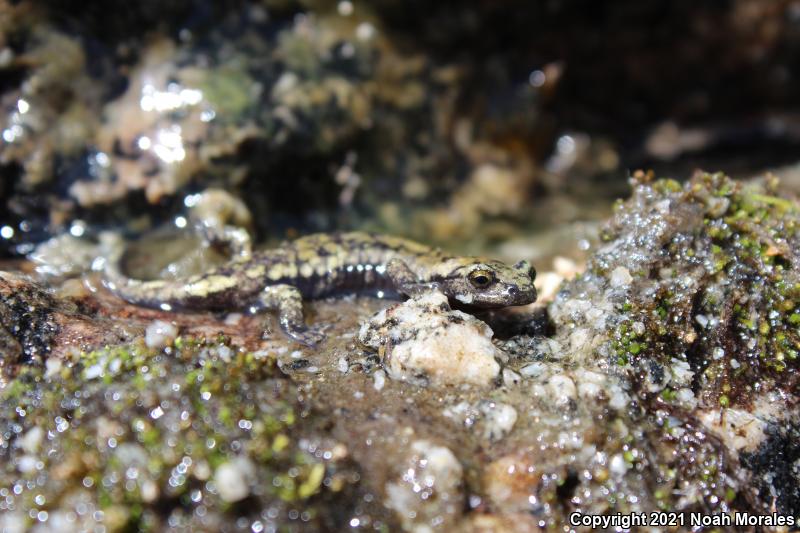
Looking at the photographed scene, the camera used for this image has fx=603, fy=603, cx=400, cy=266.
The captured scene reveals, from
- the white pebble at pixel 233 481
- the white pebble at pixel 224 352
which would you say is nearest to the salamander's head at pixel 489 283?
the white pebble at pixel 224 352

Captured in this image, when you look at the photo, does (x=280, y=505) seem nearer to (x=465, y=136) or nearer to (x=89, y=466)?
(x=89, y=466)

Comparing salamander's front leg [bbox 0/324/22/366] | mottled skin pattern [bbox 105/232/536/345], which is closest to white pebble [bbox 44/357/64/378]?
salamander's front leg [bbox 0/324/22/366]

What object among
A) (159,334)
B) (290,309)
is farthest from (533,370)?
(159,334)

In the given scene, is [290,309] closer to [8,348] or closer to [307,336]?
[307,336]

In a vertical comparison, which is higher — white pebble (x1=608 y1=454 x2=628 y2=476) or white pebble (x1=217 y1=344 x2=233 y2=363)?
white pebble (x1=217 y1=344 x2=233 y2=363)

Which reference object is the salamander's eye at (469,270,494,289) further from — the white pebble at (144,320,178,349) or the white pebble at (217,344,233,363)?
the white pebble at (144,320,178,349)

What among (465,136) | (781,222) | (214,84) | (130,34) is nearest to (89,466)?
(214,84)

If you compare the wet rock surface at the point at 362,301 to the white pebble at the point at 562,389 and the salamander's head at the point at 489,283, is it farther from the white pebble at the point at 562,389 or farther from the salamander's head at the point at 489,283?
the salamander's head at the point at 489,283
